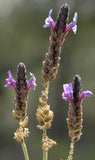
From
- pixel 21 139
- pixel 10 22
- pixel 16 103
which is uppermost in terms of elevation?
pixel 10 22

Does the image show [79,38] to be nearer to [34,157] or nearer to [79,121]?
[34,157]

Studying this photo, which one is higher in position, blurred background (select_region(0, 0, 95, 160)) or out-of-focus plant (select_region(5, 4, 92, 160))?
blurred background (select_region(0, 0, 95, 160))

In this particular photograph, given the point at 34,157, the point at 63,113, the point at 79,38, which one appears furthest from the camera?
the point at 63,113

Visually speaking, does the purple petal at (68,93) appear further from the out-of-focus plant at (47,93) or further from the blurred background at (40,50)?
the blurred background at (40,50)

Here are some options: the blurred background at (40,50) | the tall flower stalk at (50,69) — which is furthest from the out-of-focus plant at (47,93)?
the blurred background at (40,50)

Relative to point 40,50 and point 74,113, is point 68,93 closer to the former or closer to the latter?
point 74,113

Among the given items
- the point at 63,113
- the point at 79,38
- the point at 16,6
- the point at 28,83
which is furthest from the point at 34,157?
the point at 28,83

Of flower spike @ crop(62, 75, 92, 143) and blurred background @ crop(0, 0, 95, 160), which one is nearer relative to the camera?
flower spike @ crop(62, 75, 92, 143)

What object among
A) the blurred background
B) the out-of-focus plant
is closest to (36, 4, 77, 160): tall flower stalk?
the out-of-focus plant

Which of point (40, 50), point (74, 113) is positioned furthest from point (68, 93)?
point (40, 50)

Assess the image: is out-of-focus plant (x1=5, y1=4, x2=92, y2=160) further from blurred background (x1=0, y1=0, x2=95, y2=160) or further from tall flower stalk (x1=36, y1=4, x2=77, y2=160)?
blurred background (x1=0, y1=0, x2=95, y2=160)

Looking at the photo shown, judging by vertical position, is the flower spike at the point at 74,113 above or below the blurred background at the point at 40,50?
below
